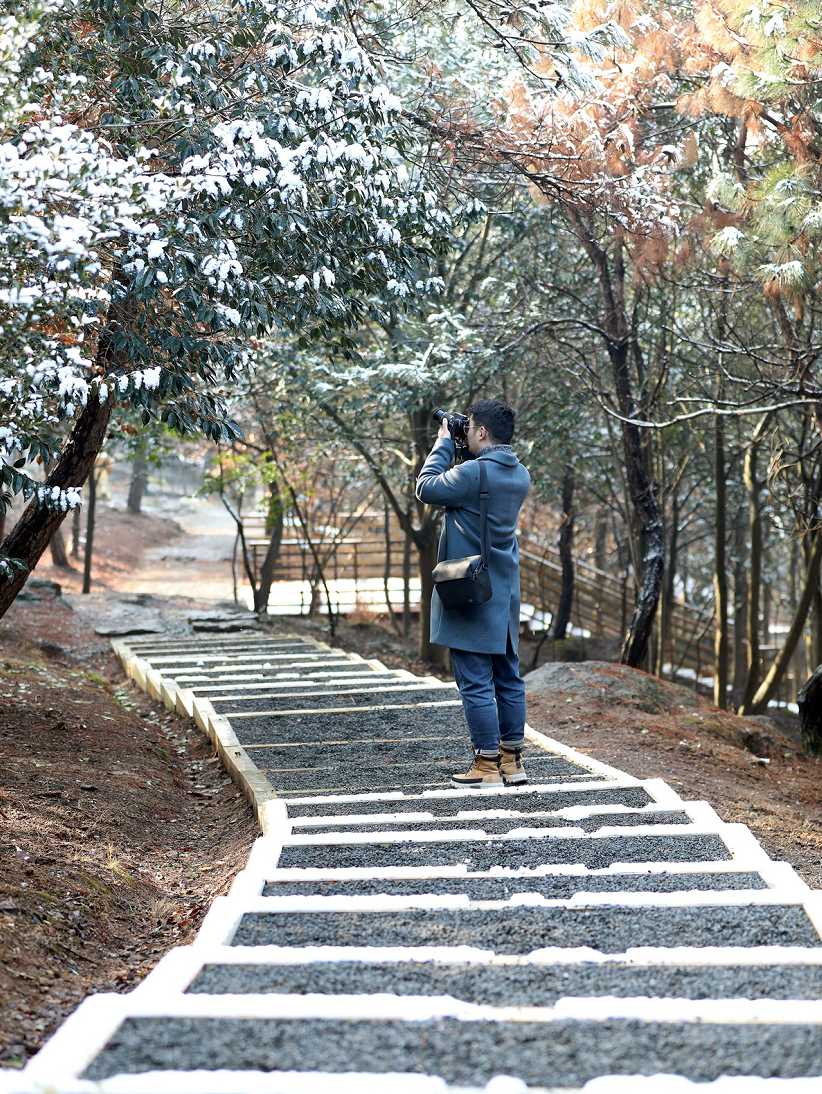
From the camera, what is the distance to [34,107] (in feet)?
13.6

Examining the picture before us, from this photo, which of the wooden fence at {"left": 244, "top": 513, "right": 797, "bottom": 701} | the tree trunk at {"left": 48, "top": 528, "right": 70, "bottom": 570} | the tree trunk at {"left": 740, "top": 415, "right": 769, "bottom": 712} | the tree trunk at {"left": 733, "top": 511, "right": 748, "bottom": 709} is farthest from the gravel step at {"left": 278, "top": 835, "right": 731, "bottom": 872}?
the tree trunk at {"left": 48, "top": 528, "right": 70, "bottom": 570}

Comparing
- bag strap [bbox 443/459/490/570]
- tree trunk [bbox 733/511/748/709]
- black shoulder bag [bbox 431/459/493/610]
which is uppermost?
bag strap [bbox 443/459/490/570]

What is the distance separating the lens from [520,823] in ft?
12.8

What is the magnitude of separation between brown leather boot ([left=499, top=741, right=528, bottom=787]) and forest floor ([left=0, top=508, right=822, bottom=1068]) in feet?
4.00

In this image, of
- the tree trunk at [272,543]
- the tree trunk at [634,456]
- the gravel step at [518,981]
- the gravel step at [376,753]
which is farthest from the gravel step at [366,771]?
the tree trunk at [272,543]

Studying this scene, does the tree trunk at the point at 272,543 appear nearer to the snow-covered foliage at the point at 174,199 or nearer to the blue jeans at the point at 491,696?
the snow-covered foliage at the point at 174,199

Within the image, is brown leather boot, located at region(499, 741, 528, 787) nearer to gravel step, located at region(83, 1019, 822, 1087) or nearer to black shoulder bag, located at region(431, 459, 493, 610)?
black shoulder bag, located at region(431, 459, 493, 610)

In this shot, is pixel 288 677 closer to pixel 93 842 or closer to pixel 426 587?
pixel 93 842

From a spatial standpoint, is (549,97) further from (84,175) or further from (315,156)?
(84,175)

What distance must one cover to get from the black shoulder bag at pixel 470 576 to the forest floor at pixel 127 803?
149 centimetres

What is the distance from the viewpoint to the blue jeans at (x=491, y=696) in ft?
14.6

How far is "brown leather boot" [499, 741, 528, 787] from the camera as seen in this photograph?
4629mm

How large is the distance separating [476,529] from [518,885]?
1.82m

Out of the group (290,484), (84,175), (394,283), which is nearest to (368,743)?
(394,283)
